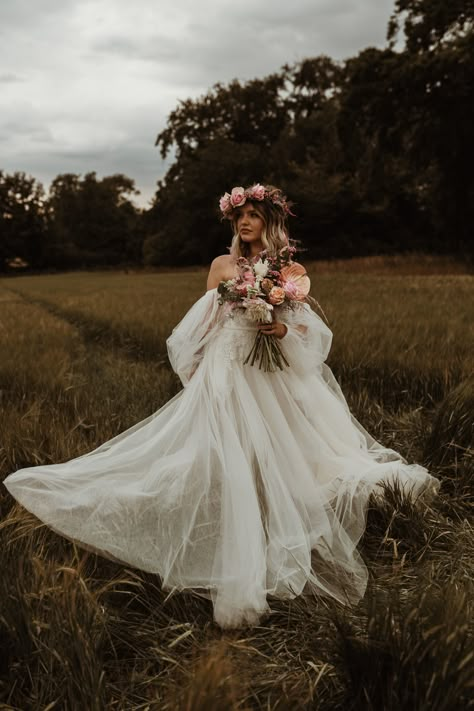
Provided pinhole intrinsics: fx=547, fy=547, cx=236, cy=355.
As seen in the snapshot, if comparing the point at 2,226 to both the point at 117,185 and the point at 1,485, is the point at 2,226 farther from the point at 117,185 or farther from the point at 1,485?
the point at 1,485

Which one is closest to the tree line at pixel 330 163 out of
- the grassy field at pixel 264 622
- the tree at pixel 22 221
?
the tree at pixel 22 221

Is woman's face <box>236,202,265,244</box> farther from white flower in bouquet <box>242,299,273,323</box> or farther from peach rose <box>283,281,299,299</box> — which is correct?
white flower in bouquet <box>242,299,273,323</box>

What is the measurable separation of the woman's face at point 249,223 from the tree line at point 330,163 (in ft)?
59.2

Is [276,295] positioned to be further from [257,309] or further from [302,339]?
[302,339]

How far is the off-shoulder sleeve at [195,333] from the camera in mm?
2783

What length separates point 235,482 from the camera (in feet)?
7.33

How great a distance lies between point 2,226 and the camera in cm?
5603

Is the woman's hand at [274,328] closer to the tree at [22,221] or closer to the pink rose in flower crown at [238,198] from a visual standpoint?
the pink rose in flower crown at [238,198]

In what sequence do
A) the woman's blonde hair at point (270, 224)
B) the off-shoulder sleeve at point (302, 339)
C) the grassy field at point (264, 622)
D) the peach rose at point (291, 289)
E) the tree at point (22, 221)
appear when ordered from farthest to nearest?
the tree at point (22, 221) < the woman's blonde hair at point (270, 224) < the off-shoulder sleeve at point (302, 339) < the peach rose at point (291, 289) < the grassy field at point (264, 622)

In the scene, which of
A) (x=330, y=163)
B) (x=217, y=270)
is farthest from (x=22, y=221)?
(x=217, y=270)

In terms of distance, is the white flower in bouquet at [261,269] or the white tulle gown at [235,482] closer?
the white tulle gown at [235,482]

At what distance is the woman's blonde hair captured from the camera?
2828mm

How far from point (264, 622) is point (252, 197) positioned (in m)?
1.96

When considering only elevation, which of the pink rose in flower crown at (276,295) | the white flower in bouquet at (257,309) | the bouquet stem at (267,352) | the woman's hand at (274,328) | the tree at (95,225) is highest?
the tree at (95,225)
